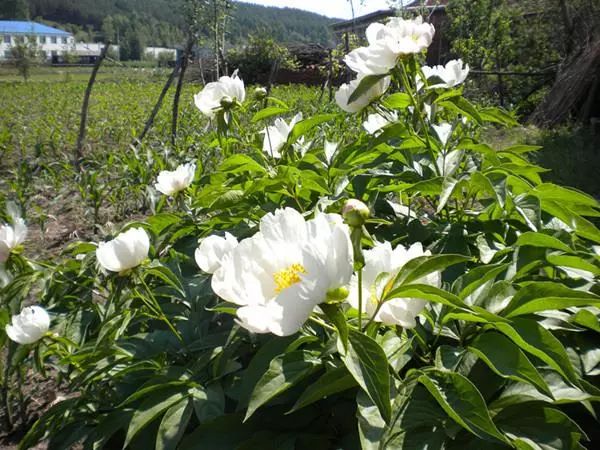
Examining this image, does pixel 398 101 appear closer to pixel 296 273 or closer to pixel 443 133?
pixel 443 133

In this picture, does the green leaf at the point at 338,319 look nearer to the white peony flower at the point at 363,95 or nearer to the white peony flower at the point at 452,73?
the white peony flower at the point at 363,95

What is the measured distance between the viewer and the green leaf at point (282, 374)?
2.42 ft

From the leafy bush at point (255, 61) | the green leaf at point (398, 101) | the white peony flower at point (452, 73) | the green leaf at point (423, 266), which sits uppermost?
the white peony flower at point (452, 73)

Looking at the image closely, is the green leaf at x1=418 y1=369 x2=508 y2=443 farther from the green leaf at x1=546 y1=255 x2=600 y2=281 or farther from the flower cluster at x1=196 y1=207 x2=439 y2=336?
the green leaf at x1=546 y1=255 x2=600 y2=281

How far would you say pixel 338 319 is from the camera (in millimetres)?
686

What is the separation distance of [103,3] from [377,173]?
13260 centimetres

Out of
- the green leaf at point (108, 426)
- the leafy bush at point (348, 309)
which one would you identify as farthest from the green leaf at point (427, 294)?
the green leaf at point (108, 426)

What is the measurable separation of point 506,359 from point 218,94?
1053 millimetres

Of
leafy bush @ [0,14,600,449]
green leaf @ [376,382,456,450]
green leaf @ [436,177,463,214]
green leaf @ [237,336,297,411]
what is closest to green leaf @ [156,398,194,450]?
leafy bush @ [0,14,600,449]

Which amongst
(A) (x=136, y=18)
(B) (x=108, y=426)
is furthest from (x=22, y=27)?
(B) (x=108, y=426)

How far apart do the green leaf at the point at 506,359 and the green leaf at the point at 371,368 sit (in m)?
Answer: 0.20

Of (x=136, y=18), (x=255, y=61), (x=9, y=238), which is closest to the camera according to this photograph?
(x=9, y=238)

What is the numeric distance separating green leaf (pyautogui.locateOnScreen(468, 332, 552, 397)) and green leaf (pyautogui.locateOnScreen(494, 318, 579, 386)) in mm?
17

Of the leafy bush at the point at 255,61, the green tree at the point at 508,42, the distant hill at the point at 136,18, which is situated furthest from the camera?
the distant hill at the point at 136,18
